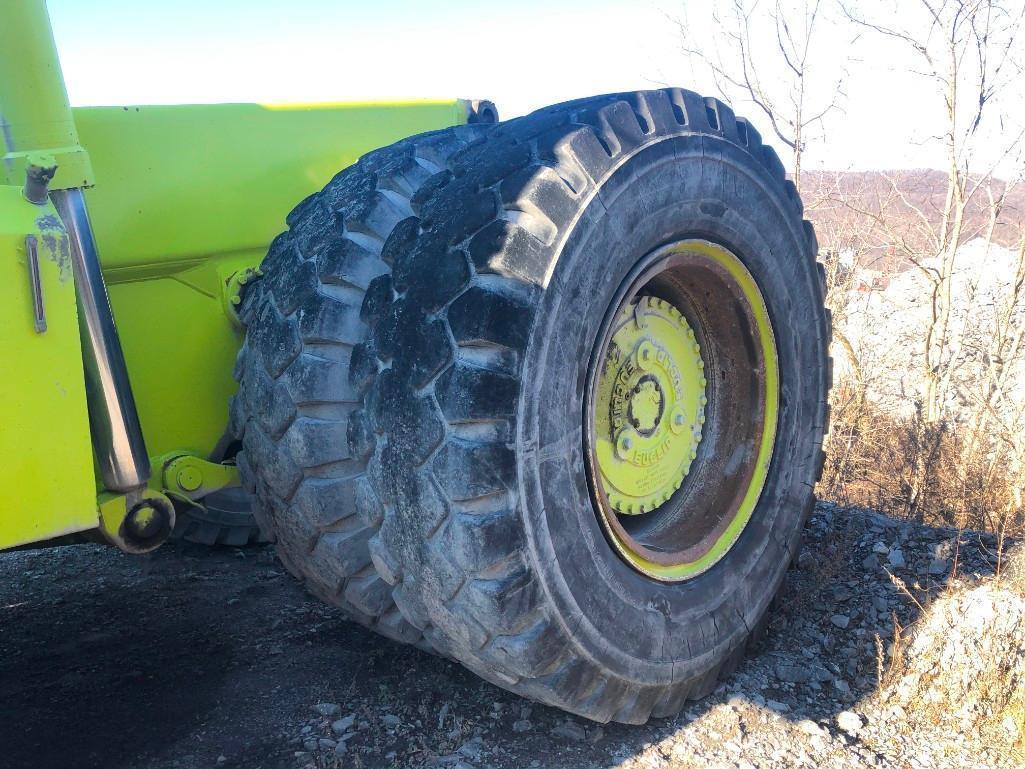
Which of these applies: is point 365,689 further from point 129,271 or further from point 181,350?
point 129,271

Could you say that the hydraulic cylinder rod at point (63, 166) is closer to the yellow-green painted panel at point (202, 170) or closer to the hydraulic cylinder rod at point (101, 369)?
the hydraulic cylinder rod at point (101, 369)

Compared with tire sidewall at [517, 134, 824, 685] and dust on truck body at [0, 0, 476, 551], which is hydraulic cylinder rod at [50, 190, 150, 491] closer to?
dust on truck body at [0, 0, 476, 551]

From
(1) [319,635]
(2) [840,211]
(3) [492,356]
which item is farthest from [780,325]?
(2) [840,211]

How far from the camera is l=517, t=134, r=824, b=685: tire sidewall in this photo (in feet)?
6.71

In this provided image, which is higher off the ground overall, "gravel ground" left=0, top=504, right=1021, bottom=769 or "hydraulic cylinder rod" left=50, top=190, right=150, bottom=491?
"hydraulic cylinder rod" left=50, top=190, right=150, bottom=491

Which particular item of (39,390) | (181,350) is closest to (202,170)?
(181,350)

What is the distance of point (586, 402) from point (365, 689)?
43.9 inches

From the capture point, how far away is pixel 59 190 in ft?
6.70

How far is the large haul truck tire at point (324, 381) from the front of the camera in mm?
2230

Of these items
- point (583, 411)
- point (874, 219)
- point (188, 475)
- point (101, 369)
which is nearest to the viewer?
point (101, 369)

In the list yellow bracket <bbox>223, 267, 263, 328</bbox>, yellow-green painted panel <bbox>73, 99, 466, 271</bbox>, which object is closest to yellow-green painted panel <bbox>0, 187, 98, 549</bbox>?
yellow-green painted panel <bbox>73, 99, 466, 271</bbox>

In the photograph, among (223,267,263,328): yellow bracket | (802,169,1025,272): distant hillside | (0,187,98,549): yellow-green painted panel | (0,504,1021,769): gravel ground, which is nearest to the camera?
(0,187,98,549): yellow-green painted panel

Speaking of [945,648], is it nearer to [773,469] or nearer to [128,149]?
[773,469]

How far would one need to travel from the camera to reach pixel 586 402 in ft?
7.14
